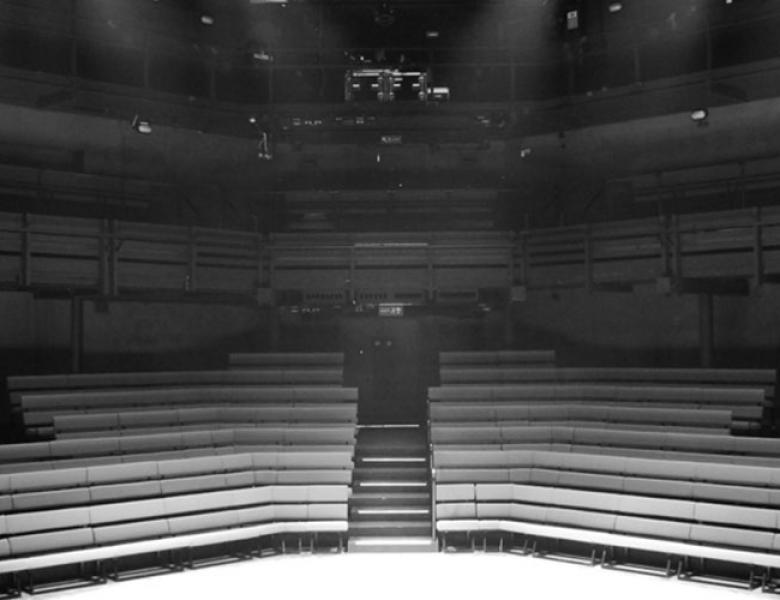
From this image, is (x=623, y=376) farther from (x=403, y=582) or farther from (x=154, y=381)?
(x=154, y=381)

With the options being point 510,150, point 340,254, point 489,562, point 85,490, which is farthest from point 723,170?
point 85,490

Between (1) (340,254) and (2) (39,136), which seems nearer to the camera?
(2) (39,136)

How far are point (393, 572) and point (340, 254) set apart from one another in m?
4.68

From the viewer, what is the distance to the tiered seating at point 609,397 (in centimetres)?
878

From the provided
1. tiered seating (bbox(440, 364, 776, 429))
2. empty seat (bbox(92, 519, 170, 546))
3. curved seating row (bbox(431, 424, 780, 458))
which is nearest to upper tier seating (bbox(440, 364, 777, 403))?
tiered seating (bbox(440, 364, 776, 429))

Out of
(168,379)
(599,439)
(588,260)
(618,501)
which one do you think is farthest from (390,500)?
(588,260)

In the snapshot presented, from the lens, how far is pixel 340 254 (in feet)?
35.7

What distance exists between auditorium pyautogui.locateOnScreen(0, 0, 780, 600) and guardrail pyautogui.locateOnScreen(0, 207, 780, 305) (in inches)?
1.5

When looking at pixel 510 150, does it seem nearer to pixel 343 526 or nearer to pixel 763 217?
pixel 763 217

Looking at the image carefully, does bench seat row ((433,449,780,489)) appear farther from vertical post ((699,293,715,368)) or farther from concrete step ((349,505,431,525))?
vertical post ((699,293,715,368))

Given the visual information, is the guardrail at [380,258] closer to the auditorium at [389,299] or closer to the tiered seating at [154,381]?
the auditorium at [389,299]

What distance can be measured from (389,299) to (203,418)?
9.41ft

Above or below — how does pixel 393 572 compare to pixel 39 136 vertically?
below

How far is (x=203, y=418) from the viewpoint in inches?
365
